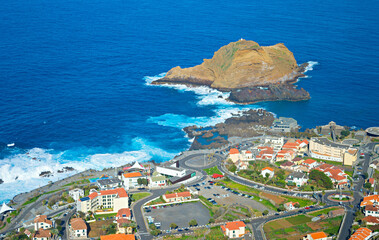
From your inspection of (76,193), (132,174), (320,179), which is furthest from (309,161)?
(76,193)

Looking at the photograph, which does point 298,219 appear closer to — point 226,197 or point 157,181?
point 226,197

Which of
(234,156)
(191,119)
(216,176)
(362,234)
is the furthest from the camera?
(191,119)

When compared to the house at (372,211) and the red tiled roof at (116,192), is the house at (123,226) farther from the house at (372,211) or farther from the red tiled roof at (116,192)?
the house at (372,211)

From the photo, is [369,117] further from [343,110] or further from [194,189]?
[194,189]

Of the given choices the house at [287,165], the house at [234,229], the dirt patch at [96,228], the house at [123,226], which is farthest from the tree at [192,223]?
the house at [287,165]

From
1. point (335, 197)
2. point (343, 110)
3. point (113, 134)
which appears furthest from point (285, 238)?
point (343, 110)
